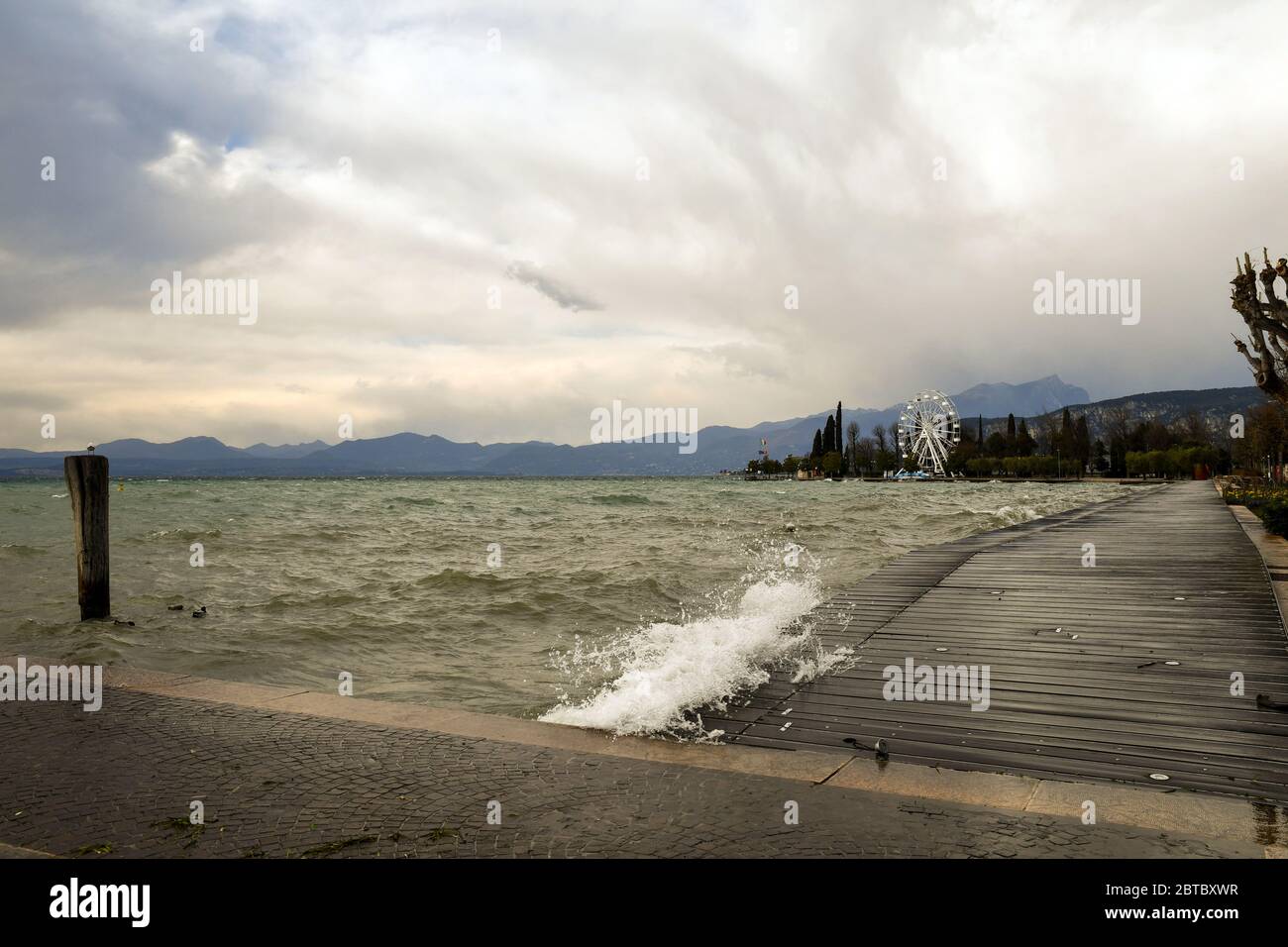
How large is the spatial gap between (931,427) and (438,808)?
530 feet

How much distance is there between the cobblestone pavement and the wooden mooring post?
7761mm

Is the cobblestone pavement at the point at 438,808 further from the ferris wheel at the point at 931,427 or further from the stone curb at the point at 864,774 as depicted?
the ferris wheel at the point at 931,427

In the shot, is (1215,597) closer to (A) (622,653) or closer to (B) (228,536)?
(A) (622,653)

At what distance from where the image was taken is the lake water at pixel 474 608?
877cm

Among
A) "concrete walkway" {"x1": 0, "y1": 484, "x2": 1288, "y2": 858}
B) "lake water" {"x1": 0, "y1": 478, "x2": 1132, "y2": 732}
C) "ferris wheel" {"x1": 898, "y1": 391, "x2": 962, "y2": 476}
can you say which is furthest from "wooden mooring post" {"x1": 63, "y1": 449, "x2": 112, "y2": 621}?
"ferris wheel" {"x1": 898, "y1": 391, "x2": 962, "y2": 476}

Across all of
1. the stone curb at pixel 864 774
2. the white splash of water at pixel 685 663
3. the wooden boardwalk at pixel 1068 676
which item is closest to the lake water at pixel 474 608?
the white splash of water at pixel 685 663

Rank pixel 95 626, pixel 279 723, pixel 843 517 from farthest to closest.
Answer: pixel 843 517 → pixel 95 626 → pixel 279 723

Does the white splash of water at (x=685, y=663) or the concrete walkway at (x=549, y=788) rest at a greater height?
the concrete walkway at (x=549, y=788)

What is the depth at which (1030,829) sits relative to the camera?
399cm

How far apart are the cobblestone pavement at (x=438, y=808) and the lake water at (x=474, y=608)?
4.51 ft

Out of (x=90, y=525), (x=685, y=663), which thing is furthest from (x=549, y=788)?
(x=90, y=525)

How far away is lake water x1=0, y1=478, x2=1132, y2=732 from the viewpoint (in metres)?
8.77

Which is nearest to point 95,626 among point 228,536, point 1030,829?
point 1030,829
